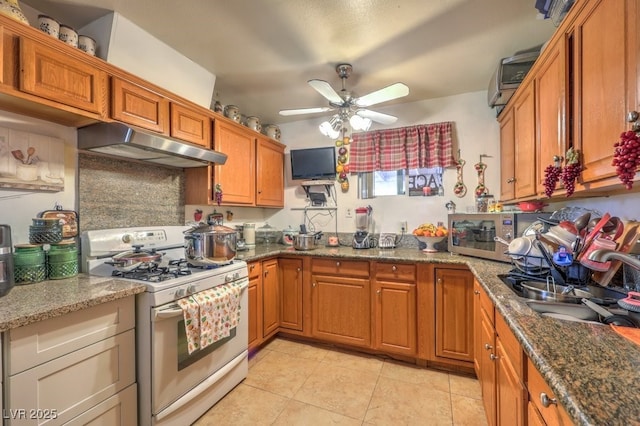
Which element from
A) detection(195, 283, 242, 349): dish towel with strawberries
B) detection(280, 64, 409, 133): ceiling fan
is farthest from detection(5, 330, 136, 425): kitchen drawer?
detection(280, 64, 409, 133): ceiling fan

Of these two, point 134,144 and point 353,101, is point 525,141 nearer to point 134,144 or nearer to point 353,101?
point 353,101

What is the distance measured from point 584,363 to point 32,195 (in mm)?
2570

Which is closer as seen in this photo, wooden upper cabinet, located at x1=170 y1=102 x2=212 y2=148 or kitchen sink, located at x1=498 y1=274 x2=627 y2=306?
kitchen sink, located at x1=498 y1=274 x2=627 y2=306

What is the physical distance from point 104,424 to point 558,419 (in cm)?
184

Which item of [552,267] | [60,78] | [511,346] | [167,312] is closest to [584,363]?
[511,346]

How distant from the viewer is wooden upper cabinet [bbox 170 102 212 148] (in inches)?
82.8

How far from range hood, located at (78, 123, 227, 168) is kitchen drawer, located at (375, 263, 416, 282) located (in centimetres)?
171

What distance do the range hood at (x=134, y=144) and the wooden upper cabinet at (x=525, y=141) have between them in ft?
7.39

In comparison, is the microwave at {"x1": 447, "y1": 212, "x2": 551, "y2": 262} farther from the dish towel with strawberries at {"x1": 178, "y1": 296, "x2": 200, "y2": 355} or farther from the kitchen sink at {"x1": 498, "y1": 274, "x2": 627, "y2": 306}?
the dish towel with strawberries at {"x1": 178, "y1": 296, "x2": 200, "y2": 355}

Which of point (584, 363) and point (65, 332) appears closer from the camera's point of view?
point (584, 363)

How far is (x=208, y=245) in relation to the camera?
186 cm

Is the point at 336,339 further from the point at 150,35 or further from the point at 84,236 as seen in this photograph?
the point at 150,35

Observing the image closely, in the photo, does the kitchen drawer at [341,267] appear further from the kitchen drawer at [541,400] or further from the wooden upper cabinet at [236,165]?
the kitchen drawer at [541,400]

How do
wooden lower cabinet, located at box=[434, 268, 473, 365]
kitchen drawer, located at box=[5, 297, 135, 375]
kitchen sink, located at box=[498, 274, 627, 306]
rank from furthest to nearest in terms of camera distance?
1. wooden lower cabinet, located at box=[434, 268, 473, 365]
2. kitchen sink, located at box=[498, 274, 627, 306]
3. kitchen drawer, located at box=[5, 297, 135, 375]
